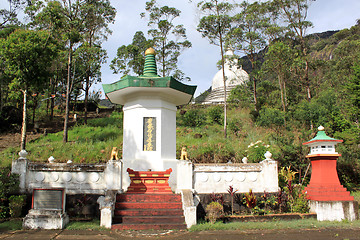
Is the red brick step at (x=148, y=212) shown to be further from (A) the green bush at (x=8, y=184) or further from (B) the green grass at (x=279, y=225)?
(A) the green bush at (x=8, y=184)

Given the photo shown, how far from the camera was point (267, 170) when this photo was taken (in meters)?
9.58

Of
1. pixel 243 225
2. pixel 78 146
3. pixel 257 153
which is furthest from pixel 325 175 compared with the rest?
pixel 78 146

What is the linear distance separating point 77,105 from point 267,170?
2900 cm

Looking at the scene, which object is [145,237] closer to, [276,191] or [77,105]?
[276,191]

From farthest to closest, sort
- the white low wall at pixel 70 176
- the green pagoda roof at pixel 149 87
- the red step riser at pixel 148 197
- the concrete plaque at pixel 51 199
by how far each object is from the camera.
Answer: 1. the green pagoda roof at pixel 149 87
2. the white low wall at pixel 70 176
3. the red step riser at pixel 148 197
4. the concrete plaque at pixel 51 199

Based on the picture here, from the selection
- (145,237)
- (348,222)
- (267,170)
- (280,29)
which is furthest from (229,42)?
(145,237)

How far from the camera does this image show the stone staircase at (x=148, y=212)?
768cm

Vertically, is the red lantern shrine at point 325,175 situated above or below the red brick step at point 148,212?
above

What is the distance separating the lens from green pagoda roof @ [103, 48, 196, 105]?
1005cm

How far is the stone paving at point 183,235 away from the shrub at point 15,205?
1.36m

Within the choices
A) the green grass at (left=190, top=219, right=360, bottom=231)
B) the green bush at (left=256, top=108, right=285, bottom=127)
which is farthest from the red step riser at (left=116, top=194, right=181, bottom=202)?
the green bush at (left=256, top=108, right=285, bottom=127)

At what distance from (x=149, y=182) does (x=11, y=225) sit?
4102 millimetres

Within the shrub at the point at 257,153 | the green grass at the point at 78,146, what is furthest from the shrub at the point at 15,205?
the shrub at the point at 257,153

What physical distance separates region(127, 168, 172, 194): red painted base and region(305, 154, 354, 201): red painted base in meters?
4.86
